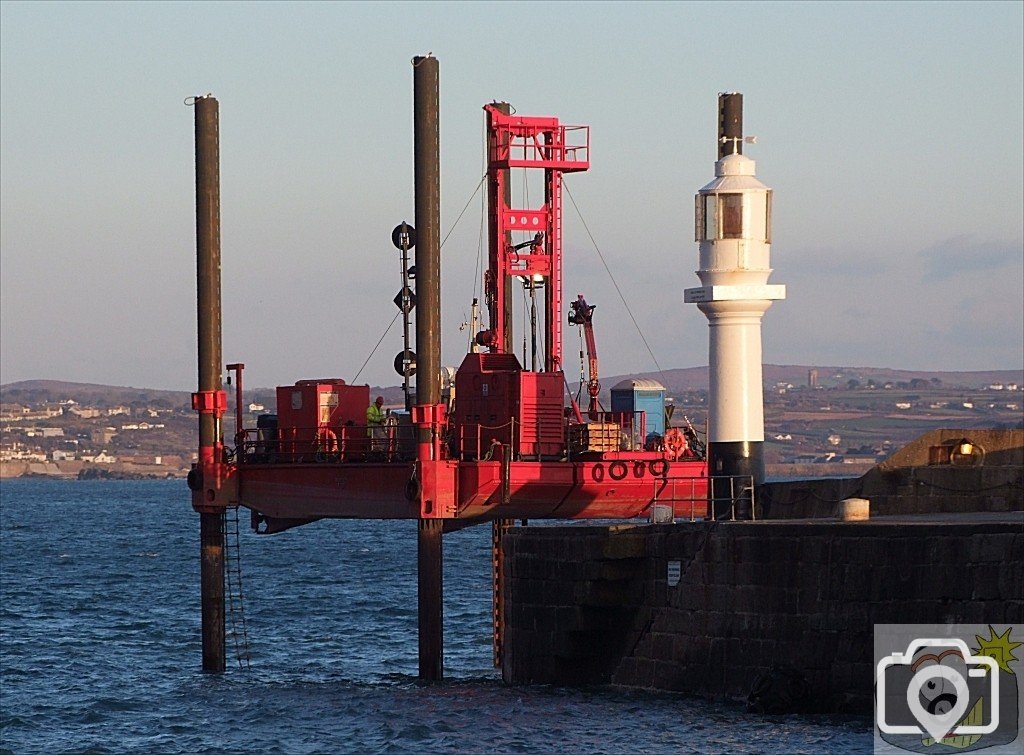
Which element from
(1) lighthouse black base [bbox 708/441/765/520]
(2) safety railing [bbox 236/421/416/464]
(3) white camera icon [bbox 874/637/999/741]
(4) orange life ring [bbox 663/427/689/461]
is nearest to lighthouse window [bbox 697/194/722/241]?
(1) lighthouse black base [bbox 708/441/765/520]

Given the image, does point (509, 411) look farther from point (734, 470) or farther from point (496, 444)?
point (734, 470)

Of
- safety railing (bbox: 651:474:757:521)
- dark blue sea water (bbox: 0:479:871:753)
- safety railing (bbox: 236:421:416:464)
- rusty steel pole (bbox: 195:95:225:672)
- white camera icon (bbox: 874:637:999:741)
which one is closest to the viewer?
→ white camera icon (bbox: 874:637:999:741)

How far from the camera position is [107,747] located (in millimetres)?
34719

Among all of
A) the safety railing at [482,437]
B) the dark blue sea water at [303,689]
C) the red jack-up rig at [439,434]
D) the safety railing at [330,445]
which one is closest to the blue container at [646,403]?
the red jack-up rig at [439,434]

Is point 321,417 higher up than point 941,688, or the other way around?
point 321,417

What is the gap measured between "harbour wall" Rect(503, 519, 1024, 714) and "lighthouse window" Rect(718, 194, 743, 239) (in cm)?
632

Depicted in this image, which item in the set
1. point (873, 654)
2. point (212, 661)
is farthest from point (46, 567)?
point (873, 654)

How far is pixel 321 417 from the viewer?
43656 millimetres

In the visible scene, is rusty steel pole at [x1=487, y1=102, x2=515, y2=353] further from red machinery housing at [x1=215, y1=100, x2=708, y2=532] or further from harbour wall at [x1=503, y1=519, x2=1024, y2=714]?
harbour wall at [x1=503, y1=519, x2=1024, y2=714]

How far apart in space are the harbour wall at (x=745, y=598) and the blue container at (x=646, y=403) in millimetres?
9330

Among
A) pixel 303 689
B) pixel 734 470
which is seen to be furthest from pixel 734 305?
pixel 303 689

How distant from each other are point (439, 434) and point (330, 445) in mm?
4148

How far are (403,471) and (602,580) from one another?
7.62 metres

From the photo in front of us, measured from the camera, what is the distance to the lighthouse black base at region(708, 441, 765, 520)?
36.6 meters
